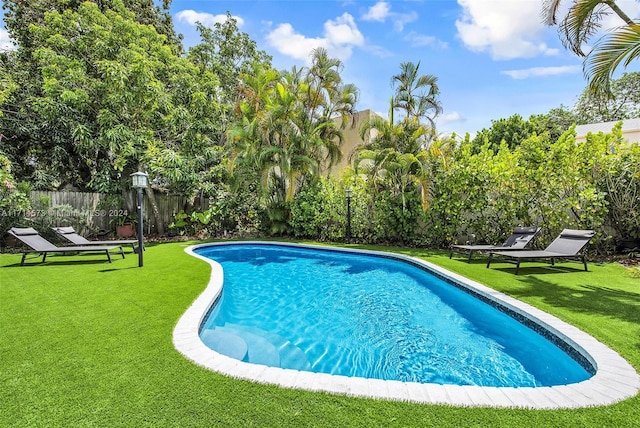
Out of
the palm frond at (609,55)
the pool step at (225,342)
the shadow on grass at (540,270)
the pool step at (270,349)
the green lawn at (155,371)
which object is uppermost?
the palm frond at (609,55)

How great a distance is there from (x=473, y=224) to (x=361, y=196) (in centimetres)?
468

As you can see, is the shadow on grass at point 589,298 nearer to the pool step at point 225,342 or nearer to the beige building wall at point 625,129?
the pool step at point 225,342

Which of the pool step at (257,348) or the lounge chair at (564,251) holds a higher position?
the lounge chair at (564,251)

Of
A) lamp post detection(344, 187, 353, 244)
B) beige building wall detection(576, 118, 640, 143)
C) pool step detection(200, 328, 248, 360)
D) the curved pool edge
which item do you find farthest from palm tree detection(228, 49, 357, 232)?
beige building wall detection(576, 118, 640, 143)

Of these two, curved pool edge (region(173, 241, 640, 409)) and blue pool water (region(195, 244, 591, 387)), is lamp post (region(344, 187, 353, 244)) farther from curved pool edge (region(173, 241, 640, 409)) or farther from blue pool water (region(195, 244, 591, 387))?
curved pool edge (region(173, 241, 640, 409))

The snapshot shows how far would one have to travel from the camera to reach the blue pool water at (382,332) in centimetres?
406

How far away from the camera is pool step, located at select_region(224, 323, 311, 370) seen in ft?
14.0

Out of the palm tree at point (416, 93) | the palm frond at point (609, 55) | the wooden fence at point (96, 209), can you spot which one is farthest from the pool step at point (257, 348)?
the wooden fence at point (96, 209)

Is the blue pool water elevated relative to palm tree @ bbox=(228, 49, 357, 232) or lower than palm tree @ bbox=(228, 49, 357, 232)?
lower

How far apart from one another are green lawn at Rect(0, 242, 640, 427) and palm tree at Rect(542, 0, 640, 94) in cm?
443

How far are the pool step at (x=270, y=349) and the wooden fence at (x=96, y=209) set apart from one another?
1320cm

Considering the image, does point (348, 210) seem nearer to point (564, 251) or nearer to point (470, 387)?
point (564, 251)

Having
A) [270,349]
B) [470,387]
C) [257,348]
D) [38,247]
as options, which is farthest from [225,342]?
[38,247]

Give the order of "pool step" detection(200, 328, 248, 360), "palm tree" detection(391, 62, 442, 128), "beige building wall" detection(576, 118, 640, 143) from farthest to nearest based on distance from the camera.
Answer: "beige building wall" detection(576, 118, 640, 143)
"palm tree" detection(391, 62, 442, 128)
"pool step" detection(200, 328, 248, 360)
